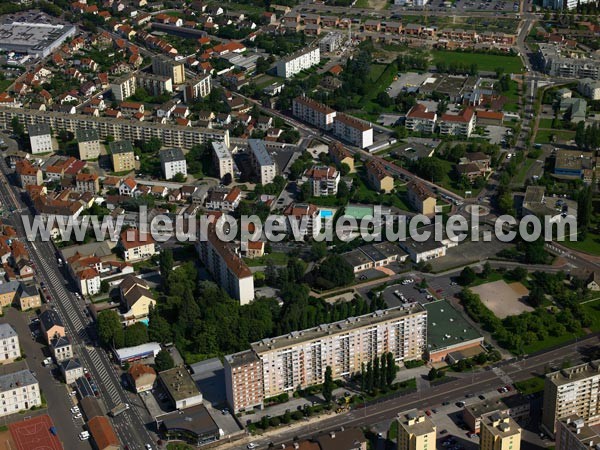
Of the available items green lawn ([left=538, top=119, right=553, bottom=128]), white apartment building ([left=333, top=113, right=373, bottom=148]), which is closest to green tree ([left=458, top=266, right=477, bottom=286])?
white apartment building ([left=333, top=113, right=373, bottom=148])

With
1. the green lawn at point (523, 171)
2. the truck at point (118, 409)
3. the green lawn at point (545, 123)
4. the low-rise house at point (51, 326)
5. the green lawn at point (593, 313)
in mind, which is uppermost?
the green lawn at point (545, 123)

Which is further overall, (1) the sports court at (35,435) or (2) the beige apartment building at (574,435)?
(1) the sports court at (35,435)

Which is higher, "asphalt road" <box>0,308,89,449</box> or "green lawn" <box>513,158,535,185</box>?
"green lawn" <box>513,158,535,185</box>

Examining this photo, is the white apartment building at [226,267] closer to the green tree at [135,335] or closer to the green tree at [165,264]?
the green tree at [165,264]

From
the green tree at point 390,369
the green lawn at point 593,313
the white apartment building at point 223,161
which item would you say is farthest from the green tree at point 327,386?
the white apartment building at point 223,161

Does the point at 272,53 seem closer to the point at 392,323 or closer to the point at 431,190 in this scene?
the point at 431,190

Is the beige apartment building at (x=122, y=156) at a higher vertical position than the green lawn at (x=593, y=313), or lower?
higher

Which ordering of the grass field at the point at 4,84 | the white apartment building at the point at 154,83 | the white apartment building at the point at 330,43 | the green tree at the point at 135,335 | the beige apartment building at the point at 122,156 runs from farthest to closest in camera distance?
the white apartment building at the point at 330,43, the grass field at the point at 4,84, the white apartment building at the point at 154,83, the beige apartment building at the point at 122,156, the green tree at the point at 135,335

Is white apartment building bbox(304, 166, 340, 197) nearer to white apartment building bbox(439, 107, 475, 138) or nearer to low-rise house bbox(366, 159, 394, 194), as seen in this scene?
low-rise house bbox(366, 159, 394, 194)
